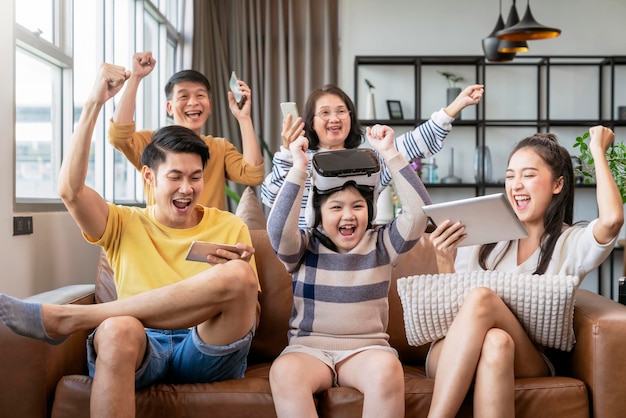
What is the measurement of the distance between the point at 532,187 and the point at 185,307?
1.08 meters

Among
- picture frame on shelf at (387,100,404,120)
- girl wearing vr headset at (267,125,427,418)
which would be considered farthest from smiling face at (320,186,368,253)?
picture frame on shelf at (387,100,404,120)

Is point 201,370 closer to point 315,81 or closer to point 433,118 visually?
point 433,118

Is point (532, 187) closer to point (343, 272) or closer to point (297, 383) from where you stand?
point (343, 272)

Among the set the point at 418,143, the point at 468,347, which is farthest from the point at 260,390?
the point at 418,143

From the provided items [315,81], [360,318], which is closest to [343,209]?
[360,318]

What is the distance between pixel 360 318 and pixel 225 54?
447cm

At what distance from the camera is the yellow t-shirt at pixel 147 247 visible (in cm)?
215

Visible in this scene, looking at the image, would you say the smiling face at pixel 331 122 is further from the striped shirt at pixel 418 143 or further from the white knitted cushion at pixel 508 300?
the white knitted cushion at pixel 508 300

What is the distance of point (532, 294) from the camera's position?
6.63 feet

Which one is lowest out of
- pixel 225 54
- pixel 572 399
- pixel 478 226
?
pixel 572 399

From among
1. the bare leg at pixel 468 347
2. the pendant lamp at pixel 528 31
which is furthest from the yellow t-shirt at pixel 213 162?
the pendant lamp at pixel 528 31

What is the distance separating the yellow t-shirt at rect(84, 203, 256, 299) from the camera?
2.15m

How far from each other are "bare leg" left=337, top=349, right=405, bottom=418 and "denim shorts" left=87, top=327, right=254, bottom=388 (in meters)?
0.31

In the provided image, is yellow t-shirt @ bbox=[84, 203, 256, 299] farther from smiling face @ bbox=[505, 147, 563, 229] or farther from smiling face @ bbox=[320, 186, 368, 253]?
smiling face @ bbox=[505, 147, 563, 229]
